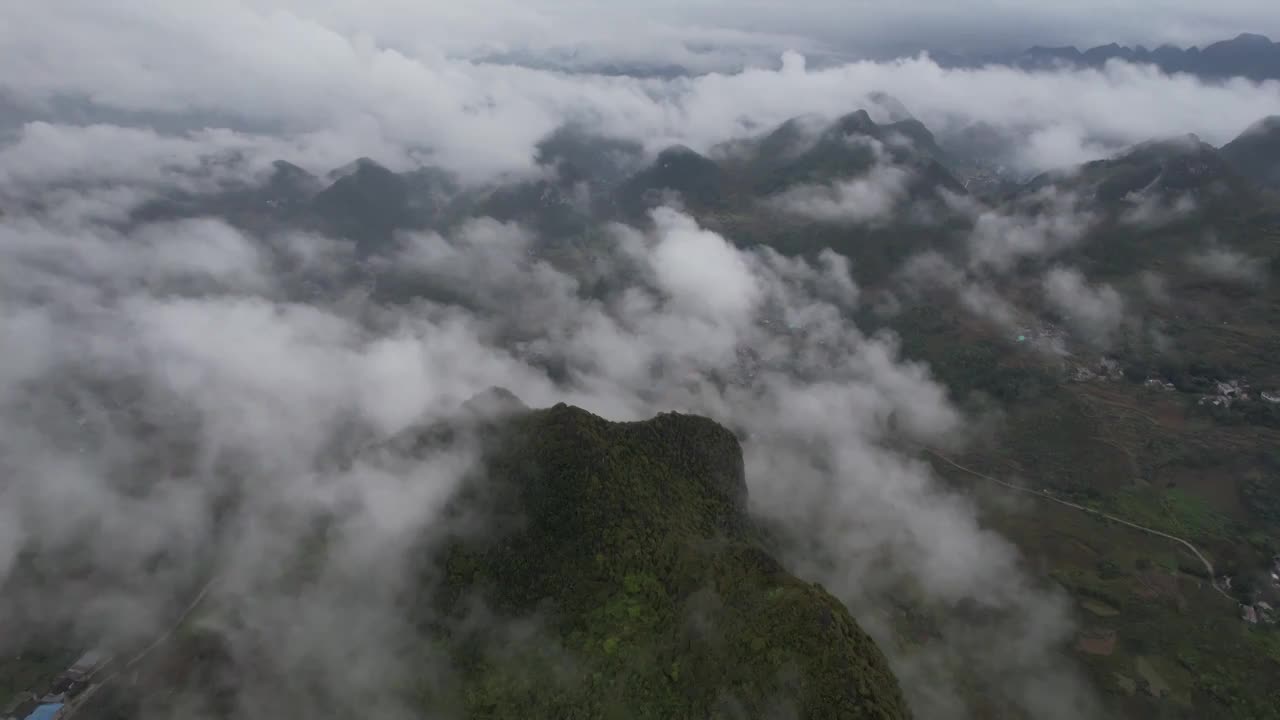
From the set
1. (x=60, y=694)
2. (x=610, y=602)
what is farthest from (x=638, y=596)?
(x=60, y=694)

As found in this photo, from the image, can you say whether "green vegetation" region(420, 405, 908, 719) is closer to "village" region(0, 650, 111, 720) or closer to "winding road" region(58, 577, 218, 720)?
"winding road" region(58, 577, 218, 720)

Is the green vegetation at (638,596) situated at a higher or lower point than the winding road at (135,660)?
higher

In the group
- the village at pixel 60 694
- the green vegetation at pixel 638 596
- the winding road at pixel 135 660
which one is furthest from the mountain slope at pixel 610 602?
the village at pixel 60 694

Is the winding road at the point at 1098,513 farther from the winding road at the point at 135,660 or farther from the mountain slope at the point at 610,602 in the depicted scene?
the winding road at the point at 135,660

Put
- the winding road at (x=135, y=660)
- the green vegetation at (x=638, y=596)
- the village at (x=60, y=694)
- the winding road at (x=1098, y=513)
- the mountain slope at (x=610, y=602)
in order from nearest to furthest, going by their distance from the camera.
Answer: the green vegetation at (x=638, y=596) → the mountain slope at (x=610, y=602) → the village at (x=60, y=694) → the winding road at (x=135, y=660) → the winding road at (x=1098, y=513)

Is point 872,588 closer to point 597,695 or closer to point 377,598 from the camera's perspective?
point 597,695

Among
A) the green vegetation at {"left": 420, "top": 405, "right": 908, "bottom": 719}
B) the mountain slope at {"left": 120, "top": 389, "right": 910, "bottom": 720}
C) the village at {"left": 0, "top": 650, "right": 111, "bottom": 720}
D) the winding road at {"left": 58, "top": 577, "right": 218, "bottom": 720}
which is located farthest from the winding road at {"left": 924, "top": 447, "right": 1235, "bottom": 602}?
the village at {"left": 0, "top": 650, "right": 111, "bottom": 720}

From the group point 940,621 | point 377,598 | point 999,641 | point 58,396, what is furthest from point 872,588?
point 58,396

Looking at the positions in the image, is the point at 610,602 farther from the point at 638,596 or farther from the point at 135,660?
the point at 135,660
